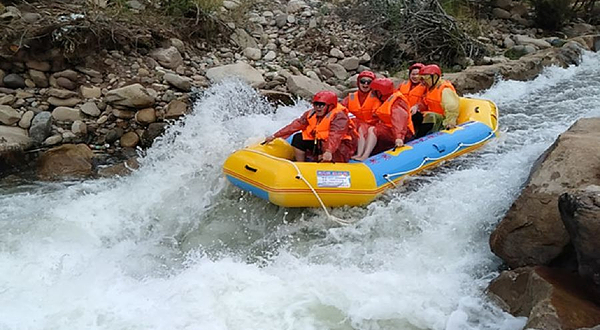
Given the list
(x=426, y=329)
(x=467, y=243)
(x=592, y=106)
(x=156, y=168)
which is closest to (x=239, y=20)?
(x=156, y=168)

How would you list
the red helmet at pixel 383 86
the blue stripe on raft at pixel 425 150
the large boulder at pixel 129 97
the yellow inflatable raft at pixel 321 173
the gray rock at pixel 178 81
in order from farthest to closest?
1. the gray rock at pixel 178 81
2. the large boulder at pixel 129 97
3. the red helmet at pixel 383 86
4. the blue stripe on raft at pixel 425 150
5. the yellow inflatable raft at pixel 321 173

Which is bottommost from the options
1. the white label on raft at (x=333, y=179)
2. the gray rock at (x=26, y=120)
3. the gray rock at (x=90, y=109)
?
the gray rock at (x=26, y=120)

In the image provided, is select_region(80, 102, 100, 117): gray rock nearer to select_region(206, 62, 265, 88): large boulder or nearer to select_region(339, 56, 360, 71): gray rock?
select_region(206, 62, 265, 88): large boulder

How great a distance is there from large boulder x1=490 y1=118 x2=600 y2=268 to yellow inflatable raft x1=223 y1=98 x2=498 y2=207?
4.63 ft

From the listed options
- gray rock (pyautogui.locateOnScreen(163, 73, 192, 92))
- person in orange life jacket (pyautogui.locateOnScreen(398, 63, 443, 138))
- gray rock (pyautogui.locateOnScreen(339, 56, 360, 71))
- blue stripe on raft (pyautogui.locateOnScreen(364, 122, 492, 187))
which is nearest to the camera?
blue stripe on raft (pyautogui.locateOnScreen(364, 122, 492, 187))

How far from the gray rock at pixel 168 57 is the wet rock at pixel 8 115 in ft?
6.84

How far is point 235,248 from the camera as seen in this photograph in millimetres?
4895

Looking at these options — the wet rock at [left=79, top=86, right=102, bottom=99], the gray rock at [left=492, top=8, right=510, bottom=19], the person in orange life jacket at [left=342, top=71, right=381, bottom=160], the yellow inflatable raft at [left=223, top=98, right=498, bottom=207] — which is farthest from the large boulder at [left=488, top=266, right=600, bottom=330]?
the gray rock at [left=492, top=8, right=510, bottom=19]

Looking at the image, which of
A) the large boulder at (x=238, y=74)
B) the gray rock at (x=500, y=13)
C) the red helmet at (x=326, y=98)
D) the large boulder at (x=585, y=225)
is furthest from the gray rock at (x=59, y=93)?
the gray rock at (x=500, y=13)

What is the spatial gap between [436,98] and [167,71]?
12.3 feet

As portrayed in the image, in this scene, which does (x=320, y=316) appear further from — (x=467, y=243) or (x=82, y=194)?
(x=82, y=194)

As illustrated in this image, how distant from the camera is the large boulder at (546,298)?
10.2 feet

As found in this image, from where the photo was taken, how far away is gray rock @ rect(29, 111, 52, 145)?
6.55m

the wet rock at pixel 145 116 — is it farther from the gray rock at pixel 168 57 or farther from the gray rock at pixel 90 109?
the gray rock at pixel 168 57
